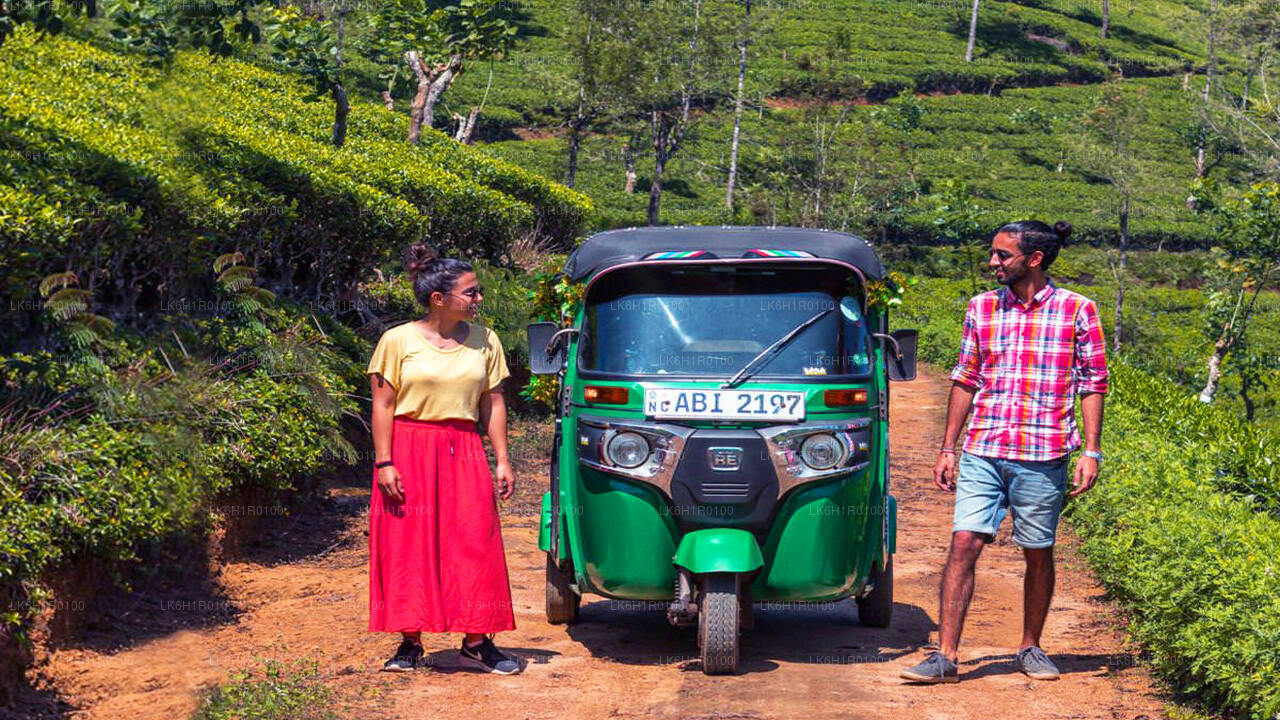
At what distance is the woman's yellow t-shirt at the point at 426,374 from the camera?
6.02 m

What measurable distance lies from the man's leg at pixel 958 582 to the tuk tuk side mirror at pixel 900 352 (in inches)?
39.5

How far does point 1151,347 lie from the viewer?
42.8m

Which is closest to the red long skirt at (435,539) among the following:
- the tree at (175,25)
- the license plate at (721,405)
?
the license plate at (721,405)

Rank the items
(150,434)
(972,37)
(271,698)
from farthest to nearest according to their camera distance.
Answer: (972,37) → (150,434) → (271,698)

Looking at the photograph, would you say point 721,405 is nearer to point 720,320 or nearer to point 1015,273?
point 720,320

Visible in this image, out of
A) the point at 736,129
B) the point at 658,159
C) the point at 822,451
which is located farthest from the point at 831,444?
the point at 736,129

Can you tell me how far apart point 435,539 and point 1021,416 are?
2644 millimetres

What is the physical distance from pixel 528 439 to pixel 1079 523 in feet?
19.2

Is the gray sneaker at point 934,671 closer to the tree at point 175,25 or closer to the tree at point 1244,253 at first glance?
the tree at point 175,25

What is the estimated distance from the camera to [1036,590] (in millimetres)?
6062

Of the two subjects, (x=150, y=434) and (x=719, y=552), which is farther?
(x=150, y=434)

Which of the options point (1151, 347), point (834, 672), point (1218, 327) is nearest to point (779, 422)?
point (834, 672)

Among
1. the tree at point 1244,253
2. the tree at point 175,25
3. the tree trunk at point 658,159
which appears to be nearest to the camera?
the tree at point 175,25

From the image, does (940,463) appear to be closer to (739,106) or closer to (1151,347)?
(1151,347)
